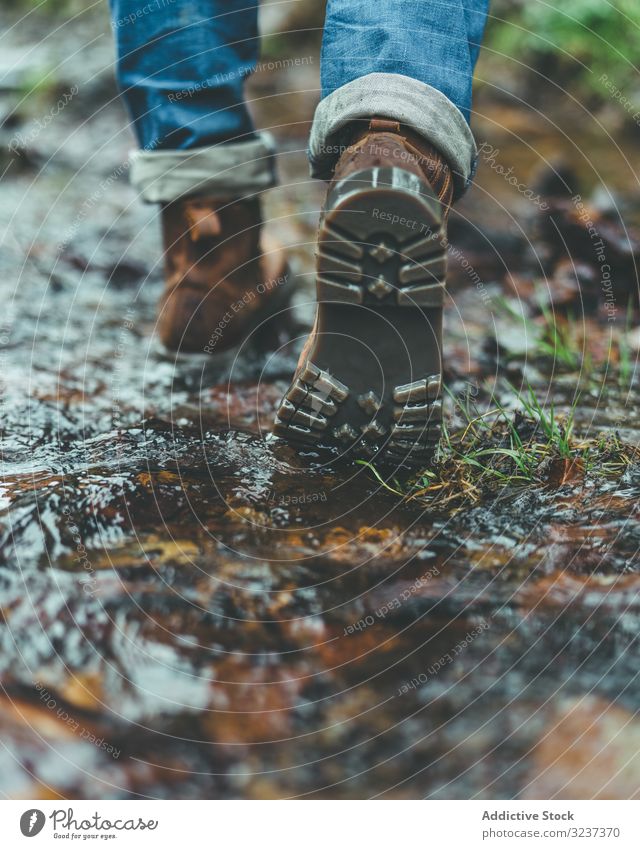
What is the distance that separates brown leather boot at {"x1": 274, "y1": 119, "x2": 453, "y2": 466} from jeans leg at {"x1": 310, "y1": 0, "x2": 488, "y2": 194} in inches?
1.8

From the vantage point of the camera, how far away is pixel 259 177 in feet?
8.17

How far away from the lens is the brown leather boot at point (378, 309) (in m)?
1.42

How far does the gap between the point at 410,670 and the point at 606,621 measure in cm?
37

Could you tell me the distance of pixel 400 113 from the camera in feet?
5.02

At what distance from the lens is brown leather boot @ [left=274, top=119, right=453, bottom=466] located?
4.66 feet

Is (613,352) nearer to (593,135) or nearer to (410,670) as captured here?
(410,670)

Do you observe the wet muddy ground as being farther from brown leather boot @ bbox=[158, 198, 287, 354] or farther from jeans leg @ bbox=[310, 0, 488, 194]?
jeans leg @ bbox=[310, 0, 488, 194]
